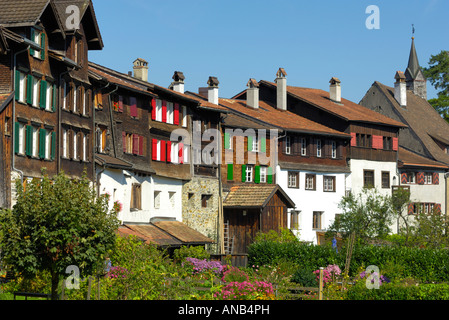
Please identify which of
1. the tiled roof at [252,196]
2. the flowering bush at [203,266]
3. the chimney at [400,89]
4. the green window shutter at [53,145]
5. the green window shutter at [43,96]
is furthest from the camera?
the chimney at [400,89]

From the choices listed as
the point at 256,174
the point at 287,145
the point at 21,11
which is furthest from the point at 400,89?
the point at 21,11

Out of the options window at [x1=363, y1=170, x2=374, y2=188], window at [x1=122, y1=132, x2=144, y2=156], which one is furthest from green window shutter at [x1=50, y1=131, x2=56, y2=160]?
window at [x1=363, y1=170, x2=374, y2=188]

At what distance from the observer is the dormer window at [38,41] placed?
3478cm

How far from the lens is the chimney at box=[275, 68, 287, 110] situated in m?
66.1

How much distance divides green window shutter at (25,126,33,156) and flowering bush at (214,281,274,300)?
49.9 ft

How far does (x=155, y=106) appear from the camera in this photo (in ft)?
158

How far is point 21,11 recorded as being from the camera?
1373 inches

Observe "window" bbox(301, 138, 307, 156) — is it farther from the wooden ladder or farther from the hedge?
the hedge

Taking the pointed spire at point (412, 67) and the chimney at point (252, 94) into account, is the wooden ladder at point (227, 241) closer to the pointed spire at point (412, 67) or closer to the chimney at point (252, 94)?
the chimney at point (252, 94)

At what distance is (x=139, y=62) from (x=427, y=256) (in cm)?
2246

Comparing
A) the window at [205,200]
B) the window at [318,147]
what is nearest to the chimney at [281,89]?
the window at [318,147]

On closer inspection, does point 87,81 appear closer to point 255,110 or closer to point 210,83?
point 210,83

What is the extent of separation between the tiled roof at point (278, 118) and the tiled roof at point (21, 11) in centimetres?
2582

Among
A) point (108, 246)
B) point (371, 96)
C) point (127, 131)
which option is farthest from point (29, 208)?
point (371, 96)
